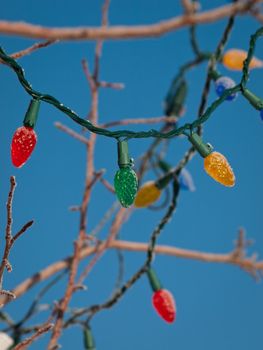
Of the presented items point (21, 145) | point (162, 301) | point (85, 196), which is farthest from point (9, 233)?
point (85, 196)

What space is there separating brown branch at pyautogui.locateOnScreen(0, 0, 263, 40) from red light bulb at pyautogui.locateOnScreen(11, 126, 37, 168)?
0.27 ft

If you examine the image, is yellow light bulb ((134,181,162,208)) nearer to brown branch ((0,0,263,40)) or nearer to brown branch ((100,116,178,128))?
brown branch ((100,116,178,128))

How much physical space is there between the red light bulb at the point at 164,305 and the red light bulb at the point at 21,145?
0.98 feet

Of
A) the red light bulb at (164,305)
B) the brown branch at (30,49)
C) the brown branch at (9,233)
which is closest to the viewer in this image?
the brown branch at (9,233)

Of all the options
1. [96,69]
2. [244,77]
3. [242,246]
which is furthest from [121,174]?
[242,246]

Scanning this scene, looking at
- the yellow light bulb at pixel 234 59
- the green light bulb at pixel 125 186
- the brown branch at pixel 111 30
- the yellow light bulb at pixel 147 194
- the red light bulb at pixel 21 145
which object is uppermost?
the yellow light bulb at pixel 234 59

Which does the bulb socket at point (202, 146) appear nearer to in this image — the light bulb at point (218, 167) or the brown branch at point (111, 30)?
the light bulb at point (218, 167)

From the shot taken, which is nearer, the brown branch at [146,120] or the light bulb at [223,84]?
the light bulb at [223,84]

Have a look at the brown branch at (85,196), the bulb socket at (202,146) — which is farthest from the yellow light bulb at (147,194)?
the bulb socket at (202,146)

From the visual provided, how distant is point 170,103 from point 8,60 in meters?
0.53

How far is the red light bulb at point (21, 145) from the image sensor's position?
46 cm

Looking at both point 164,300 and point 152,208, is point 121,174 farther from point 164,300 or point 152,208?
point 152,208

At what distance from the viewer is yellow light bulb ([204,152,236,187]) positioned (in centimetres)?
47

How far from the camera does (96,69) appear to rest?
3.06 ft
